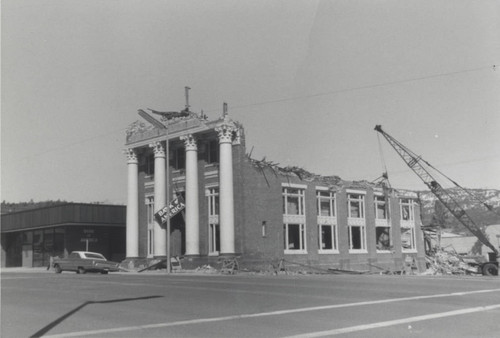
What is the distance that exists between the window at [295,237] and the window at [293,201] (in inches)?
43.1

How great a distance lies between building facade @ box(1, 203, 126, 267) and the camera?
51438mm

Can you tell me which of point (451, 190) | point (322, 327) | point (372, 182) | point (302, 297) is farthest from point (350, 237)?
point (322, 327)

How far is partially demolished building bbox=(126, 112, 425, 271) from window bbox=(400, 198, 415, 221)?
3.55ft

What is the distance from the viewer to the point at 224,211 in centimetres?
3794

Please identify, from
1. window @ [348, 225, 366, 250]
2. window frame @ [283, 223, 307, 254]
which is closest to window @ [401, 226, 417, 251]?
window @ [348, 225, 366, 250]

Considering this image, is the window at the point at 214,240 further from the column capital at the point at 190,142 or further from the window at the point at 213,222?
the column capital at the point at 190,142

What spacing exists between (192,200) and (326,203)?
11583 millimetres

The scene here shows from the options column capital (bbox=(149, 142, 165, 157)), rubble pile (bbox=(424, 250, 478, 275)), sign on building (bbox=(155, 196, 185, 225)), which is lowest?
rubble pile (bbox=(424, 250, 478, 275))

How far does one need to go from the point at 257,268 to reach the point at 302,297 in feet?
71.6

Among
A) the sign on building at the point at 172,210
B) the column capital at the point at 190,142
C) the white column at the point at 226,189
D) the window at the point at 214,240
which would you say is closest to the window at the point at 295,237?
the white column at the point at 226,189

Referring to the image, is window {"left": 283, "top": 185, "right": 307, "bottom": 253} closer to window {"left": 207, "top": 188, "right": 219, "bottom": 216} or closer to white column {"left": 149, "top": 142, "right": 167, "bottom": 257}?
window {"left": 207, "top": 188, "right": 219, "bottom": 216}

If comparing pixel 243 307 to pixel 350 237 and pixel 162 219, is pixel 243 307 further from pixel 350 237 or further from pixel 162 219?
pixel 350 237

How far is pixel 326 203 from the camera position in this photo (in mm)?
44312

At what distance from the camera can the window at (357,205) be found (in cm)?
4628
